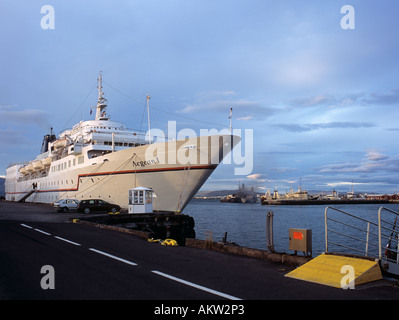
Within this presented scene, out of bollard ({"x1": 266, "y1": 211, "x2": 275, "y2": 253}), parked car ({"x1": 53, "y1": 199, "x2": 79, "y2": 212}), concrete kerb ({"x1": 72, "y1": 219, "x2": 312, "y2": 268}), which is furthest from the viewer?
parked car ({"x1": 53, "y1": 199, "x2": 79, "y2": 212})

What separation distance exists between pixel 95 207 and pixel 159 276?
26952mm

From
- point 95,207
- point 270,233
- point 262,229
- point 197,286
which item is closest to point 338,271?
point 270,233

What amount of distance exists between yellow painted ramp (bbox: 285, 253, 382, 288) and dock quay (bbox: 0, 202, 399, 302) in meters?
0.18

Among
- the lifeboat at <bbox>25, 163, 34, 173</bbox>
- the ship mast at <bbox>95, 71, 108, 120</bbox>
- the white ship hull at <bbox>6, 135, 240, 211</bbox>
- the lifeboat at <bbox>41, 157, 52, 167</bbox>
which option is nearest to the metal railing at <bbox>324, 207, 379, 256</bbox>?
the white ship hull at <bbox>6, 135, 240, 211</bbox>

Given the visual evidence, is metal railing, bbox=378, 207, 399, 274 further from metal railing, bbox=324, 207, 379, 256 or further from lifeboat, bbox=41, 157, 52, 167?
lifeboat, bbox=41, 157, 52, 167

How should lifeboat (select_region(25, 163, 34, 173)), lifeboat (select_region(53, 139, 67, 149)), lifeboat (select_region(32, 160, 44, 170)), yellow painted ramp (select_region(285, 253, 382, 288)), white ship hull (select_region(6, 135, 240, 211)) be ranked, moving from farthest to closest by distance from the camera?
1. lifeboat (select_region(25, 163, 34, 173))
2. lifeboat (select_region(32, 160, 44, 170))
3. lifeboat (select_region(53, 139, 67, 149))
4. white ship hull (select_region(6, 135, 240, 211))
5. yellow painted ramp (select_region(285, 253, 382, 288))

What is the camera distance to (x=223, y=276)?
26.0 ft

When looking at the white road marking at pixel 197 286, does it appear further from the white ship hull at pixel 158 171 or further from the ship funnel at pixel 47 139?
the ship funnel at pixel 47 139

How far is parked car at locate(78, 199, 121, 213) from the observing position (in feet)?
108

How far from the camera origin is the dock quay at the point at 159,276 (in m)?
6.28

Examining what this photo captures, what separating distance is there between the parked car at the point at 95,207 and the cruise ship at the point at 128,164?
2.13 ft

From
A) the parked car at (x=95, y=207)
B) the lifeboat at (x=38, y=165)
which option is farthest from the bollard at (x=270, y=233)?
the lifeboat at (x=38, y=165)

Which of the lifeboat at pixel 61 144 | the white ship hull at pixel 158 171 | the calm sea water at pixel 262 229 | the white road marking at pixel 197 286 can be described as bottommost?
the calm sea water at pixel 262 229

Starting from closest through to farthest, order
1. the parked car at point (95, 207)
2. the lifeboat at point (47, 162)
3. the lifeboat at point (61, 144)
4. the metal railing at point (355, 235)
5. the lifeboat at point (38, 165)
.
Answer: the metal railing at point (355, 235), the parked car at point (95, 207), the lifeboat at point (61, 144), the lifeboat at point (47, 162), the lifeboat at point (38, 165)
